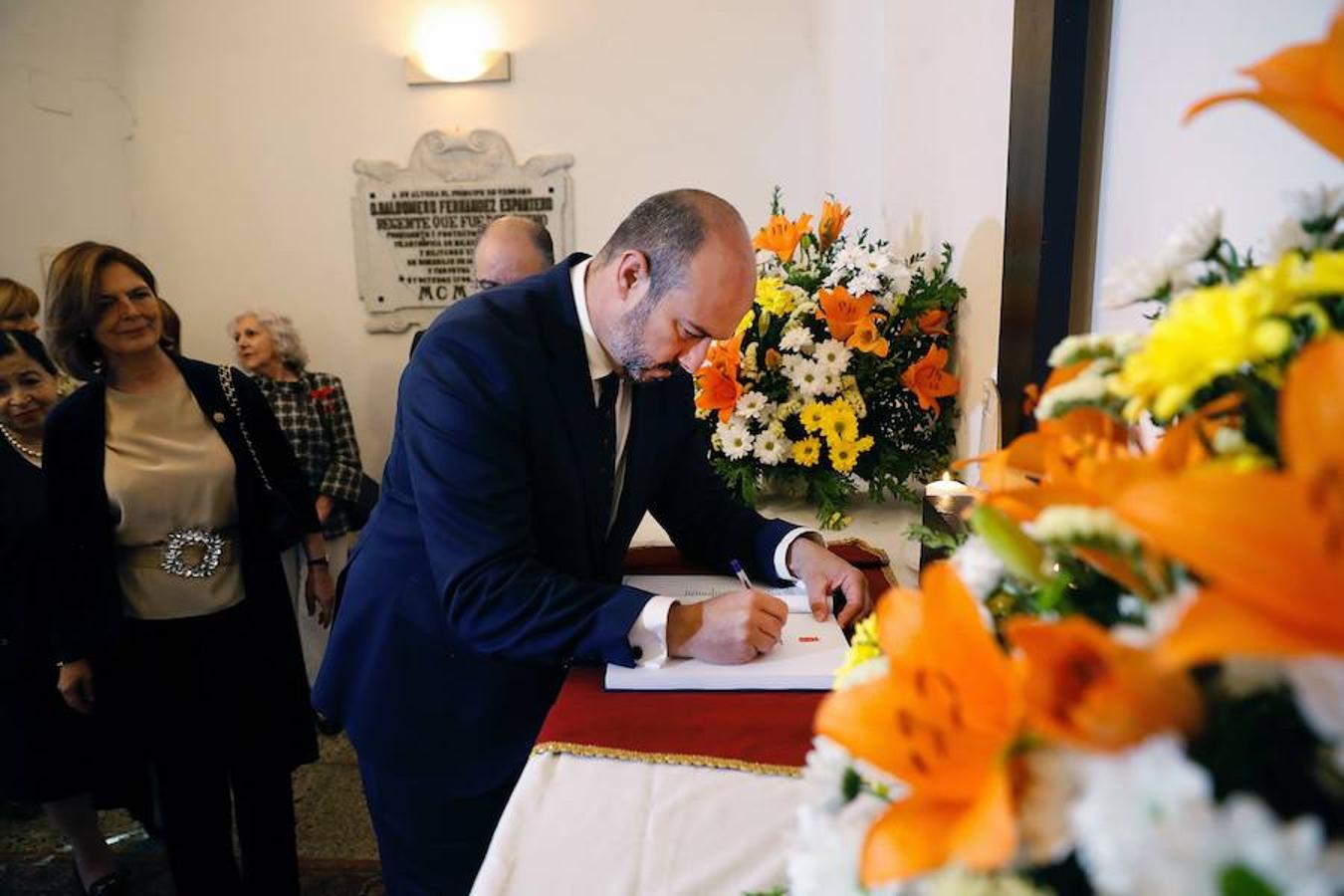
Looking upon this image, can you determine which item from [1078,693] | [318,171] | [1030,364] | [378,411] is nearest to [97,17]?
[318,171]

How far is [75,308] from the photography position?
2.00 meters

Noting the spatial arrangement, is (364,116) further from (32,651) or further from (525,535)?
(525,535)

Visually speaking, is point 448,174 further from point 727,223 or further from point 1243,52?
point 1243,52

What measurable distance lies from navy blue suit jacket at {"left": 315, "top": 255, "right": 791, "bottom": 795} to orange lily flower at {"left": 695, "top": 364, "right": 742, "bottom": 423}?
0.27m

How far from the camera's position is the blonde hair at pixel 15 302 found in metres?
2.88

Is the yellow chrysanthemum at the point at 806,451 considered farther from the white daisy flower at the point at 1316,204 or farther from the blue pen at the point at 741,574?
the white daisy flower at the point at 1316,204

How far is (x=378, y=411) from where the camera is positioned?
455 centimetres

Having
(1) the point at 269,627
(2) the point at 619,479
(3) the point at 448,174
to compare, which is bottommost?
(1) the point at 269,627

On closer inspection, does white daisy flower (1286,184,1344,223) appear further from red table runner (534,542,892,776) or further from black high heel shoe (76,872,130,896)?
black high heel shoe (76,872,130,896)

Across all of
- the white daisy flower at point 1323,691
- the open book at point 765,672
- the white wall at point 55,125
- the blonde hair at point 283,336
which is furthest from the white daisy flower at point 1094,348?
the white wall at point 55,125

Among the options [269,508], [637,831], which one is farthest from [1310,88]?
[269,508]

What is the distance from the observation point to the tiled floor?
2564 mm

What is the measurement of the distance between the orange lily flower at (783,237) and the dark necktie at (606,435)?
80 centimetres

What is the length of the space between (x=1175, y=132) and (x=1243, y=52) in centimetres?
15
